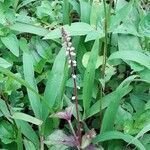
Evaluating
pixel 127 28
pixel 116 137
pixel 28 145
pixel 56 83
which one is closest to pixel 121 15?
pixel 127 28

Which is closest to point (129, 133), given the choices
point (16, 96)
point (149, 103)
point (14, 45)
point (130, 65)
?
point (149, 103)

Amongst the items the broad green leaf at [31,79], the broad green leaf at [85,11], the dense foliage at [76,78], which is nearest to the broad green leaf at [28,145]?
the dense foliage at [76,78]

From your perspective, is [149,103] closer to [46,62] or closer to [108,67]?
[108,67]

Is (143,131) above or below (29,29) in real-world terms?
below

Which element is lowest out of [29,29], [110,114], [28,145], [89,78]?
[28,145]

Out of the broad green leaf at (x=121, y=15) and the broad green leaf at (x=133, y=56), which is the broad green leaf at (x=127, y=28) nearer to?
the broad green leaf at (x=121, y=15)

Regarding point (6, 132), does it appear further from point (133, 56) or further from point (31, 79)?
point (133, 56)
